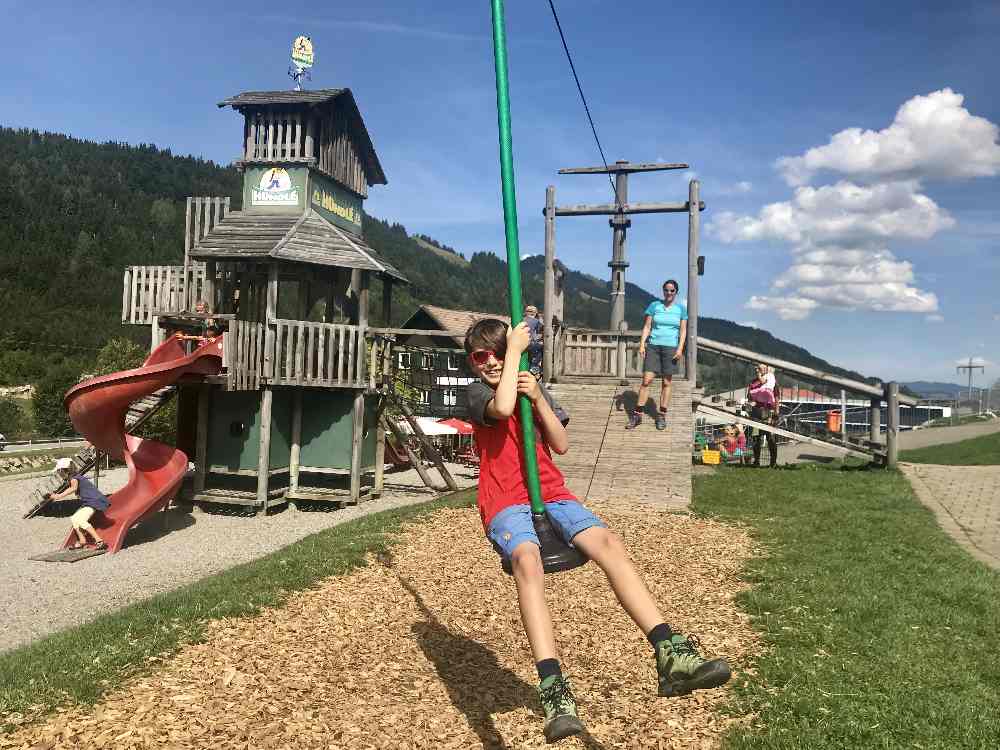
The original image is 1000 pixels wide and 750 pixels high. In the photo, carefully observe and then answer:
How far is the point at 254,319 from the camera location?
1873 centimetres

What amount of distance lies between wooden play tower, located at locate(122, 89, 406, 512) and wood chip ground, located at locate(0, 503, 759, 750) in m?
8.95

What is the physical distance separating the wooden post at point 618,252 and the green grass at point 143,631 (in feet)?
36.4

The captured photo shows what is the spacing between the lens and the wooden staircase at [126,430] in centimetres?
1565

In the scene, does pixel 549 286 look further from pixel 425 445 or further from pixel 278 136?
pixel 278 136

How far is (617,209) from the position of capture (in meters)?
18.4

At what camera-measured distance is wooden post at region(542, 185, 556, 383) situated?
Result: 16.8 metres

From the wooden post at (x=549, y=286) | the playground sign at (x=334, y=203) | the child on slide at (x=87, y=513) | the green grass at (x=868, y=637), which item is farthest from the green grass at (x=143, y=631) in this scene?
the playground sign at (x=334, y=203)

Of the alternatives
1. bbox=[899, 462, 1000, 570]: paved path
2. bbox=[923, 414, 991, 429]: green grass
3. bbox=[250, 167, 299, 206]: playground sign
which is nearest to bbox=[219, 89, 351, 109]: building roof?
bbox=[250, 167, 299, 206]: playground sign

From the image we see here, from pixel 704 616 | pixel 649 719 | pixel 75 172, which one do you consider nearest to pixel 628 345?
pixel 704 616

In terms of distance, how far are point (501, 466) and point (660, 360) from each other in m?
9.83

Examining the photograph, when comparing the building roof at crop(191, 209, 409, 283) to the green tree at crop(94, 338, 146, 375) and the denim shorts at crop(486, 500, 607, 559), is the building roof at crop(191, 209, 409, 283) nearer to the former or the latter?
the denim shorts at crop(486, 500, 607, 559)

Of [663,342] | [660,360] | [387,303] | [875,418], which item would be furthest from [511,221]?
[387,303]

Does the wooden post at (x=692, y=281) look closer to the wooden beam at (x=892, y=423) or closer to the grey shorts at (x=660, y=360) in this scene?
the grey shorts at (x=660, y=360)

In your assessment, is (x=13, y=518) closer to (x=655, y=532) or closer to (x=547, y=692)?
(x=655, y=532)
